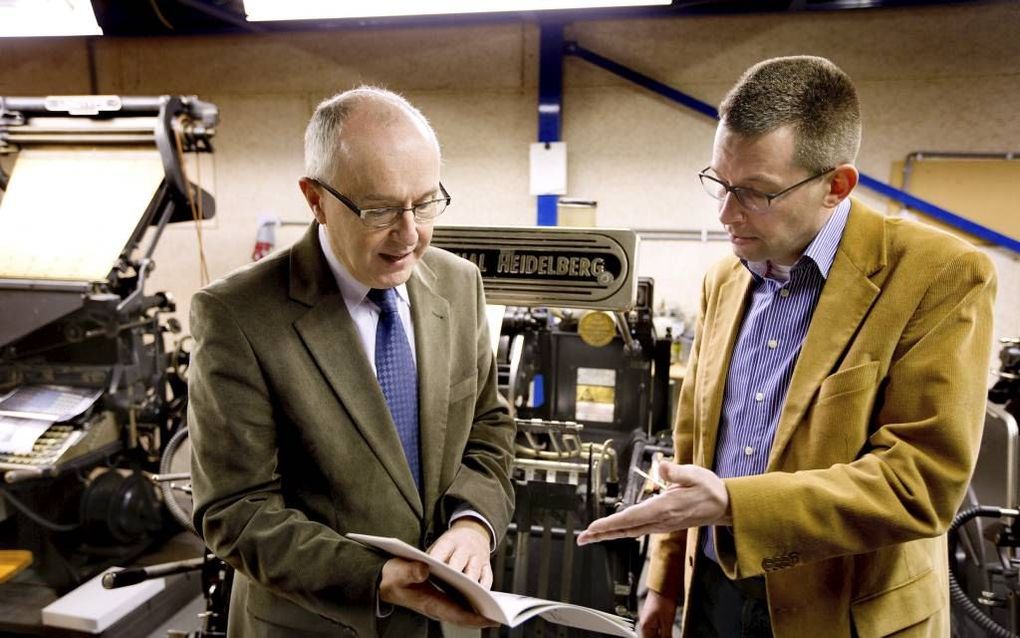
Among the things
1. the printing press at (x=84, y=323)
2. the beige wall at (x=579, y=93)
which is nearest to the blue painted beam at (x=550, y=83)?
the beige wall at (x=579, y=93)

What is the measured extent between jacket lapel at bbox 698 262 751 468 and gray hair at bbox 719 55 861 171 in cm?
35

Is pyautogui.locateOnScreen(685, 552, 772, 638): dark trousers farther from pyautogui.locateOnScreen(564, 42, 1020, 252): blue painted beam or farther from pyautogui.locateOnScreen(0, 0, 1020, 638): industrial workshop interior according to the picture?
pyautogui.locateOnScreen(564, 42, 1020, 252): blue painted beam

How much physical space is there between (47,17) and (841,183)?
99.8 inches

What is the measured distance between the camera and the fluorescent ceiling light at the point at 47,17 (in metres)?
2.07

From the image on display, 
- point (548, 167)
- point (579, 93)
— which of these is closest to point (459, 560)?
point (548, 167)

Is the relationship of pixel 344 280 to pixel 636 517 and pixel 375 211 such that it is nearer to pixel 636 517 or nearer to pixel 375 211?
pixel 375 211

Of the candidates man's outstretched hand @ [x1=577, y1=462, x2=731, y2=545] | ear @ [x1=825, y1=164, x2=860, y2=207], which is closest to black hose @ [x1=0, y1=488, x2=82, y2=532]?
man's outstretched hand @ [x1=577, y1=462, x2=731, y2=545]

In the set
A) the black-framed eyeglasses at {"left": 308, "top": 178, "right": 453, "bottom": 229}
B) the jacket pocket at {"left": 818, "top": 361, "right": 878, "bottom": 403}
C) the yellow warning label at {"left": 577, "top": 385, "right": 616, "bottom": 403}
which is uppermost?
the black-framed eyeglasses at {"left": 308, "top": 178, "right": 453, "bottom": 229}

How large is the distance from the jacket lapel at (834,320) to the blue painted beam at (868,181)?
144 inches

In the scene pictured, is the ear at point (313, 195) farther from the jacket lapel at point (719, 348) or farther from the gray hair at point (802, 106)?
the jacket lapel at point (719, 348)

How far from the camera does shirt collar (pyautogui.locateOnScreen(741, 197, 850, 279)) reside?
4.09 feet

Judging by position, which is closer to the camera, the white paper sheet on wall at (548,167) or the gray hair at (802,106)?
the gray hair at (802,106)

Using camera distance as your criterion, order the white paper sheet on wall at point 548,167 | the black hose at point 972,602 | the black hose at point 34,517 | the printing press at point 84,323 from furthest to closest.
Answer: the white paper sheet on wall at point 548,167
the black hose at point 34,517
the printing press at point 84,323
the black hose at point 972,602

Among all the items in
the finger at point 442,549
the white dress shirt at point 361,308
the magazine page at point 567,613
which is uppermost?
the white dress shirt at point 361,308
